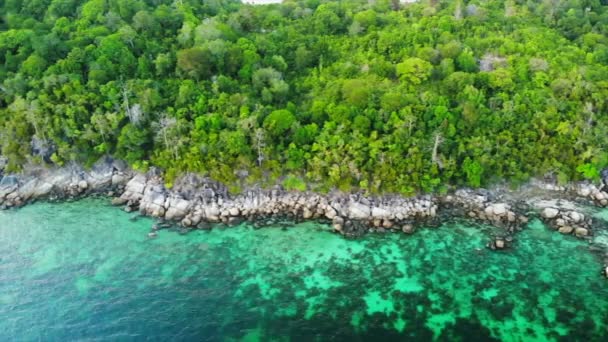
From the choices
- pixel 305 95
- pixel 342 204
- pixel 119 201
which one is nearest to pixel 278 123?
pixel 305 95

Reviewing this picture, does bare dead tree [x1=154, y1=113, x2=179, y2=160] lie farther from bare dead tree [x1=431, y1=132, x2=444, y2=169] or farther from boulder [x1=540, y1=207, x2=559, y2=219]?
boulder [x1=540, y1=207, x2=559, y2=219]

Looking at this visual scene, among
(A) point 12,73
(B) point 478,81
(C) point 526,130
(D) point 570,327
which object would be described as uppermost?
(A) point 12,73

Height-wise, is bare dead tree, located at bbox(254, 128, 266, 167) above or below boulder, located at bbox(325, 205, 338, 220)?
above

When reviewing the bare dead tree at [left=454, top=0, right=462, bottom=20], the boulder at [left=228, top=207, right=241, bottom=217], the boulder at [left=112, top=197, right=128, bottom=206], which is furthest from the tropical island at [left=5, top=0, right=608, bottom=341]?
the bare dead tree at [left=454, top=0, right=462, bottom=20]

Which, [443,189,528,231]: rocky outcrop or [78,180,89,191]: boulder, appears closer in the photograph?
[443,189,528,231]: rocky outcrop

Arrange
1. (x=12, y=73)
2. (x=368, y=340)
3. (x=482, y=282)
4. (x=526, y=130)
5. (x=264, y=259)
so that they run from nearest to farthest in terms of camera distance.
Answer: (x=368, y=340), (x=482, y=282), (x=264, y=259), (x=526, y=130), (x=12, y=73)

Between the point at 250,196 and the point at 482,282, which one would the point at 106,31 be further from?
the point at 482,282

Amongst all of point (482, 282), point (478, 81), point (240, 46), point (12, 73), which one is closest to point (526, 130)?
point (478, 81)
